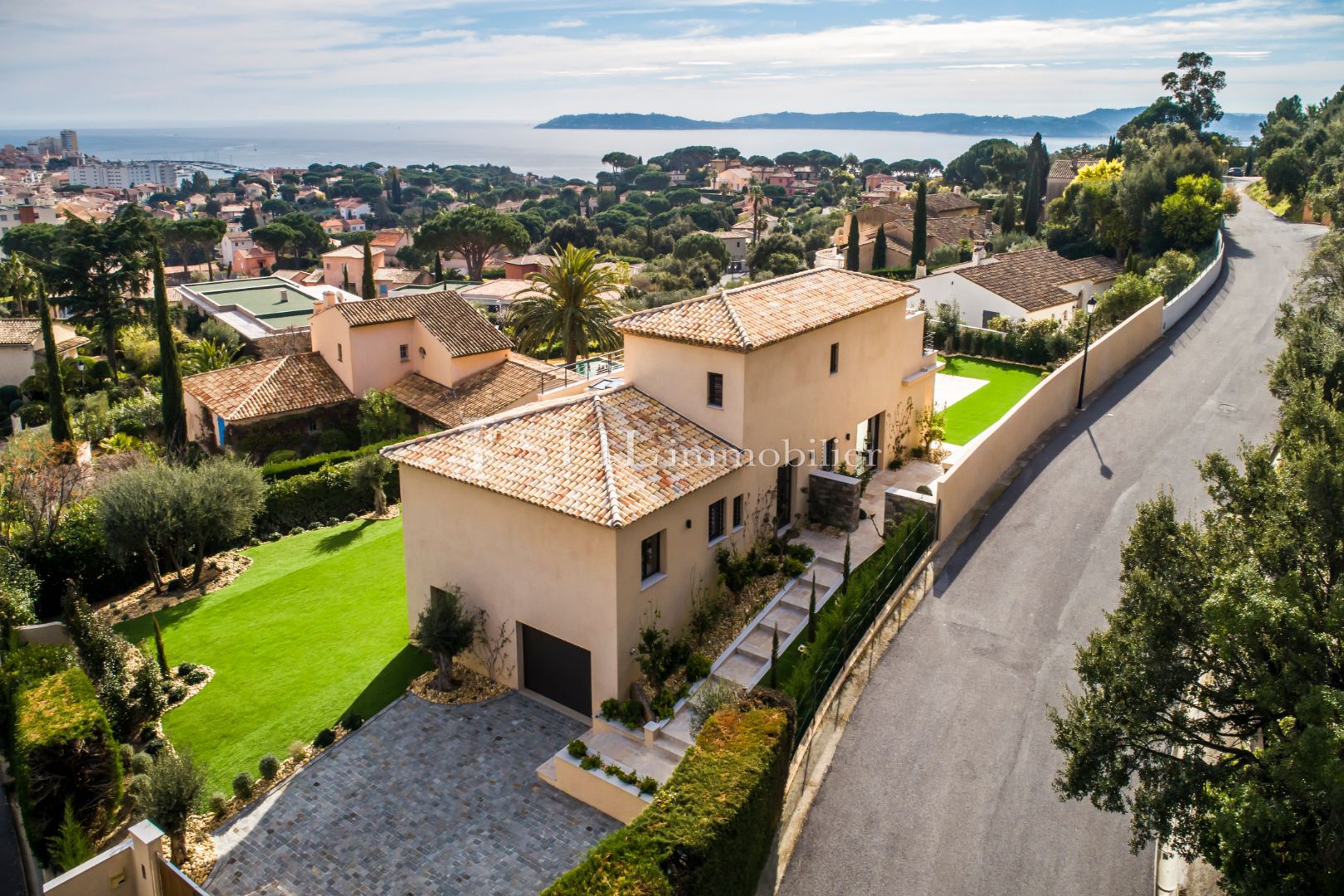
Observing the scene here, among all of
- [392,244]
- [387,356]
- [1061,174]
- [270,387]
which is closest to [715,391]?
[387,356]

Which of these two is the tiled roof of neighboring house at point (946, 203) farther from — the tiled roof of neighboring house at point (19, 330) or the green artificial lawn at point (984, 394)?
the tiled roof of neighboring house at point (19, 330)

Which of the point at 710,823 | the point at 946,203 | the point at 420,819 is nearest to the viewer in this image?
the point at 710,823

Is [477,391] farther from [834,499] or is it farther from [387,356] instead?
[834,499]

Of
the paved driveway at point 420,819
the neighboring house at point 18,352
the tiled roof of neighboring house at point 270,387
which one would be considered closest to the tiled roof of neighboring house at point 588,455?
the paved driveway at point 420,819

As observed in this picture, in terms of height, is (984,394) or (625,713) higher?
(984,394)

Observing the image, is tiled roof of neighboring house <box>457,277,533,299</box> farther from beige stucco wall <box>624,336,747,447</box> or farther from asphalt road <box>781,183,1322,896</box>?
asphalt road <box>781,183,1322,896</box>

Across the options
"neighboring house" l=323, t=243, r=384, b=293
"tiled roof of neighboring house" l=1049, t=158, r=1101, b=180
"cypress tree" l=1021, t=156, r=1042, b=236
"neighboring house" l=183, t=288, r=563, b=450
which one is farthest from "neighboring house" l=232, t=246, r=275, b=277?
"tiled roof of neighboring house" l=1049, t=158, r=1101, b=180

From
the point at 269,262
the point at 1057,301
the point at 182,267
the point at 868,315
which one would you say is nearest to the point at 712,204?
the point at 269,262

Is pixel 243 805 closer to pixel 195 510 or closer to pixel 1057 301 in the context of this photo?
pixel 195 510
